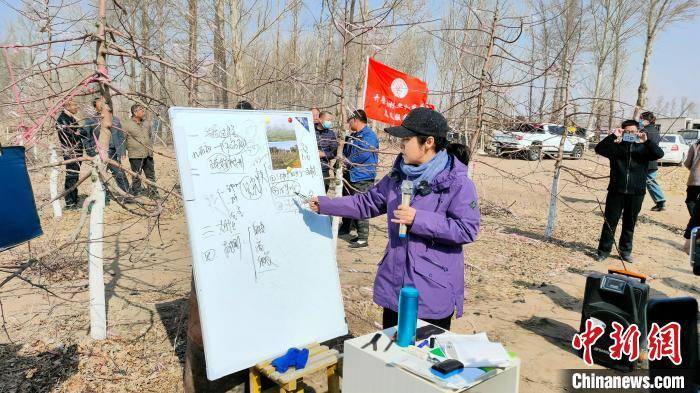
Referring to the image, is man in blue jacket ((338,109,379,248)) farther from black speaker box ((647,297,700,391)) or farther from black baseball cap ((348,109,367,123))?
black speaker box ((647,297,700,391))

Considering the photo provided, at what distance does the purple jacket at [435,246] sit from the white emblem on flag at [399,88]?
2646 mm

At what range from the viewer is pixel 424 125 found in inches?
90.7

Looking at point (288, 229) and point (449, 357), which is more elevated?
point (288, 229)

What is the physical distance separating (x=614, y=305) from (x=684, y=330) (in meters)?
1.75

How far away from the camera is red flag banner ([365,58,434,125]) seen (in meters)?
4.72

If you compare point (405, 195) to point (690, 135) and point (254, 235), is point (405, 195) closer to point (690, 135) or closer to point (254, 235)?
point (254, 235)

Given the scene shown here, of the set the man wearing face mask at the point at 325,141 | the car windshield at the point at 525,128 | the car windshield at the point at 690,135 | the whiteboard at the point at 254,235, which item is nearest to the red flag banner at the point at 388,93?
the man wearing face mask at the point at 325,141

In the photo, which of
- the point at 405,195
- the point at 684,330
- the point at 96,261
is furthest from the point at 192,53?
the point at 684,330

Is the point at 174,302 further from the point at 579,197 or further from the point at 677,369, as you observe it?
the point at 579,197

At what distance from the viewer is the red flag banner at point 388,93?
4.72 metres

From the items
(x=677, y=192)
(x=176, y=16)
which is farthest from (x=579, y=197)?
(x=176, y=16)

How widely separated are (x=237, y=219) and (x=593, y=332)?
2924mm

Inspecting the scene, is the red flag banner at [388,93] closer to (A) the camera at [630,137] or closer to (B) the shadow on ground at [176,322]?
(A) the camera at [630,137]

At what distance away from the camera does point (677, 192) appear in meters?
13.1
